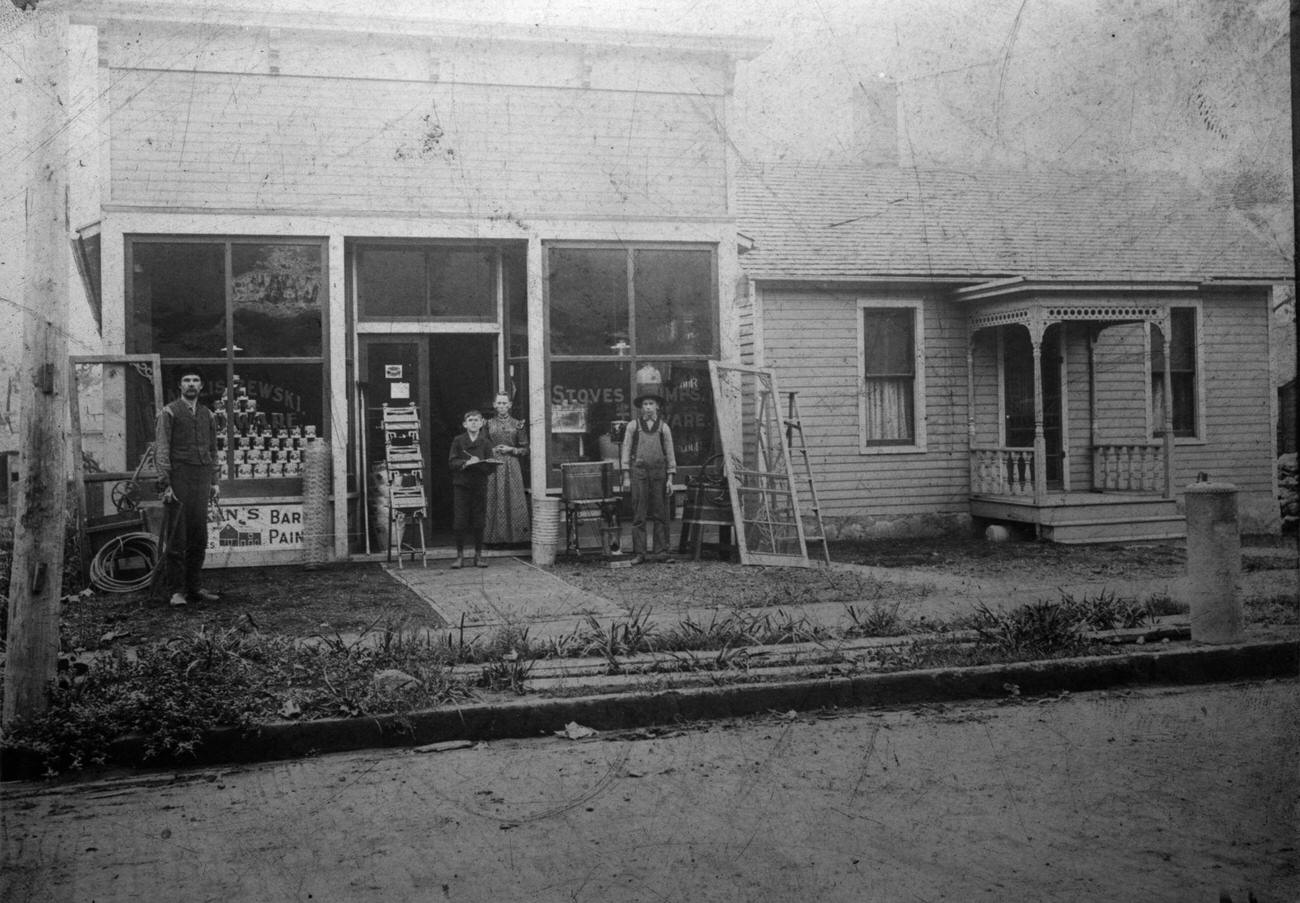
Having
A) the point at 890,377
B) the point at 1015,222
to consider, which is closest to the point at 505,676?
the point at 1015,222

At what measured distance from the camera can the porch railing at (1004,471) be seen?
7.93 meters

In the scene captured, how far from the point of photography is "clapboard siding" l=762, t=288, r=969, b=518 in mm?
8375

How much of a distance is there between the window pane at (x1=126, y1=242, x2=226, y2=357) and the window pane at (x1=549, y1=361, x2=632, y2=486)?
9.29 feet

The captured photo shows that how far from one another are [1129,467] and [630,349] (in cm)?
401

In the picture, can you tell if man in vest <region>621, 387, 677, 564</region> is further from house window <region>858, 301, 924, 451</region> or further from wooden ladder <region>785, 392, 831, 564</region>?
house window <region>858, 301, 924, 451</region>

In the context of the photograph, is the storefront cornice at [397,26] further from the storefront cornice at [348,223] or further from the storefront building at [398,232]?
the storefront cornice at [348,223]

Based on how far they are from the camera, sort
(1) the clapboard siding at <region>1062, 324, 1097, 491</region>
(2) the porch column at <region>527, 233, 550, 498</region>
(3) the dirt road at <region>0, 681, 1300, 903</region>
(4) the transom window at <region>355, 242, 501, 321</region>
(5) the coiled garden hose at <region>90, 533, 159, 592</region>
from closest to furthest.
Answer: (3) the dirt road at <region>0, 681, 1300, 903</region> → (5) the coiled garden hose at <region>90, 533, 159, 592</region> → (4) the transom window at <region>355, 242, 501, 321</region> → (2) the porch column at <region>527, 233, 550, 498</region> → (1) the clapboard siding at <region>1062, 324, 1097, 491</region>

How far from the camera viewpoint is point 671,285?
27.0 ft

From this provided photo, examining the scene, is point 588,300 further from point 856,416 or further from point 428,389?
point 856,416

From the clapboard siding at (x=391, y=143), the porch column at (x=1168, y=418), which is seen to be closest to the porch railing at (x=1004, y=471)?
the porch column at (x=1168, y=418)

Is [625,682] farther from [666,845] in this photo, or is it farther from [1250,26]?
[1250,26]

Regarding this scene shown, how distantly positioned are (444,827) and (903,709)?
2.66 metres

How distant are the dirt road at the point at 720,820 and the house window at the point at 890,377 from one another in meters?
3.52

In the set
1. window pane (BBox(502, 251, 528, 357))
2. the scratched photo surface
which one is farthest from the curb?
window pane (BBox(502, 251, 528, 357))
